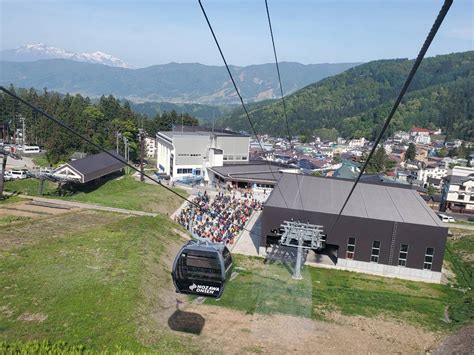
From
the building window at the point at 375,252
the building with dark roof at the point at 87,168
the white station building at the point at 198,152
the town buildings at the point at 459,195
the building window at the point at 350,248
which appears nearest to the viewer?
the building window at the point at 375,252

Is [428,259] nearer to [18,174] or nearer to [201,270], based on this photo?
[201,270]

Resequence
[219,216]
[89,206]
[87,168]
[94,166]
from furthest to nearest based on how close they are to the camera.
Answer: [94,166], [87,168], [219,216], [89,206]

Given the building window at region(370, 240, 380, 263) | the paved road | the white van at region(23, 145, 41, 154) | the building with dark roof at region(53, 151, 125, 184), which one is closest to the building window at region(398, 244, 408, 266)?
the building window at region(370, 240, 380, 263)

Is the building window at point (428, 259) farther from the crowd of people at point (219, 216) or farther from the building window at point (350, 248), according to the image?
the crowd of people at point (219, 216)

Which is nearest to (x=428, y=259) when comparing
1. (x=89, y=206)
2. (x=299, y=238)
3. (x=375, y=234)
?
(x=375, y=234)

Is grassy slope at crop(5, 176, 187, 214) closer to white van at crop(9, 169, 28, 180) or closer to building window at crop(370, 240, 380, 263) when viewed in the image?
white van at crop(9, 169, 28, 180)

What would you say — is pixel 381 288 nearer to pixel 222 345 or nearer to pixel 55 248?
pixel 222 345

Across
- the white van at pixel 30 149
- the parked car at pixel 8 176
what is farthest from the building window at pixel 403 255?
the white van at pixel 30 149

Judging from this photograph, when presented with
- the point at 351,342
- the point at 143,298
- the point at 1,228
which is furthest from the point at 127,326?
the point at 1,228
